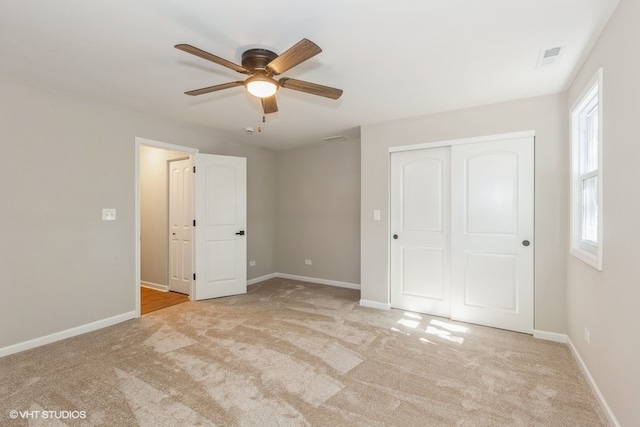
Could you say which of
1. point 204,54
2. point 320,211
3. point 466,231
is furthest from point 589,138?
point 320,211

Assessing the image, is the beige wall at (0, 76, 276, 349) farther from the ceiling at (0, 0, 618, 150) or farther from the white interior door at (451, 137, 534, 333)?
the white interior door at (451, 137, 534, 333)

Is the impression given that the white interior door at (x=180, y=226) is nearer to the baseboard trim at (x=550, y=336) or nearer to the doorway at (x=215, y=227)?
the doorway at (x=215, y=227)

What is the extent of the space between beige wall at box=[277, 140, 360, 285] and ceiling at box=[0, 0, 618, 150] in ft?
6.32

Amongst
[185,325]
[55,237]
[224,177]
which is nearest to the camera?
[55,237]

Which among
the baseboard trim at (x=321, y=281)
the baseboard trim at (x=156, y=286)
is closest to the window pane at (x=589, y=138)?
the baseboard trim at (x=321, y=281)

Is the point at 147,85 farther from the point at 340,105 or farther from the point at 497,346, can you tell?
the point at 497,346

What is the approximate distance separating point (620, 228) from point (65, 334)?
4.67 m

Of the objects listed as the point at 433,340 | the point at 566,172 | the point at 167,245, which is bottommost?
the point at 433,340

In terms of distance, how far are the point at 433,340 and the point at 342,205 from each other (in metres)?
2.73

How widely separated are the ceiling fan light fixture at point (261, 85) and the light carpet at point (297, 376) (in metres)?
2.20

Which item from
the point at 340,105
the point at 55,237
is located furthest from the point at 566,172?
the point at 55,237

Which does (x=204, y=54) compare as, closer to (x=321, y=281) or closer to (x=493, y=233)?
(x=493, y=233)

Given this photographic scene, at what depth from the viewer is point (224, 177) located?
15.0ft

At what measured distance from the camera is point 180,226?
4676 mm
